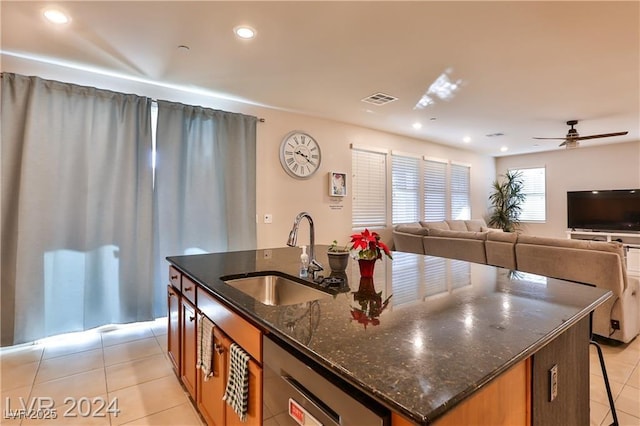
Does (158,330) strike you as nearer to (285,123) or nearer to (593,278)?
(285,123)

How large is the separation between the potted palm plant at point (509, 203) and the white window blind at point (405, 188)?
9.20 ft

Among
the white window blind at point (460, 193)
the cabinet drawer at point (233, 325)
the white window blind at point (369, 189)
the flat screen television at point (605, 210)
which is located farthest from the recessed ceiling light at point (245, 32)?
the flat screen television at point (605, 210)

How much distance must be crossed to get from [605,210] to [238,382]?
7792 millimetres

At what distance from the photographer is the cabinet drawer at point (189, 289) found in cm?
181

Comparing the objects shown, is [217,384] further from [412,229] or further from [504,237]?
[412,229]

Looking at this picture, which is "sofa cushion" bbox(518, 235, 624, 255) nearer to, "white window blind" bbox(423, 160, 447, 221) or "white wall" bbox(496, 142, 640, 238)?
"white window blind" bbox(423, 160, 447, 221)

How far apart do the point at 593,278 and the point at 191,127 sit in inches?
168

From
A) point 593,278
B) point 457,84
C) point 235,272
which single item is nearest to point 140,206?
point 235,272

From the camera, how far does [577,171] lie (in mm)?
6805

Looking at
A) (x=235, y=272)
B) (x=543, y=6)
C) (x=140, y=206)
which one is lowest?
(x=235, y=272)

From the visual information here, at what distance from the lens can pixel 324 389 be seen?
841 millimetres

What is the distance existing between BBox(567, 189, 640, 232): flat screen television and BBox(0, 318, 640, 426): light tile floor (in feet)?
13.5
